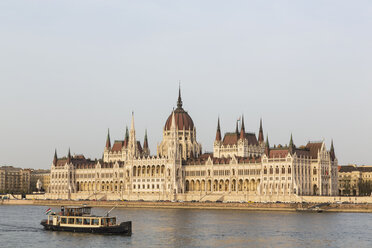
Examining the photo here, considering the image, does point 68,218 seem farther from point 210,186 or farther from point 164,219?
point 210,186

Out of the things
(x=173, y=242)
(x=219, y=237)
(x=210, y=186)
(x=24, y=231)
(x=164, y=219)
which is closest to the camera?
(x=173, y=242)

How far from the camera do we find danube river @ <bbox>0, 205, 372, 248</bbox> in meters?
86.5

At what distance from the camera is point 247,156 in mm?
197625

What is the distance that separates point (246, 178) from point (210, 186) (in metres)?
12.4

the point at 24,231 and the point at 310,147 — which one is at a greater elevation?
the point at 310,147

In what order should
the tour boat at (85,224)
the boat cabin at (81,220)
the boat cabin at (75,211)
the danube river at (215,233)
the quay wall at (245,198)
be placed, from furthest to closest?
the quay wall at (245,198) → the boat cabin at (75,211) → the boat cabin at (81,220) → the tour boat at (85,224) → the danube river at (215,233)

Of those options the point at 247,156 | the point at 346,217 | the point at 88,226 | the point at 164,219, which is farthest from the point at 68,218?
the point at 247,156

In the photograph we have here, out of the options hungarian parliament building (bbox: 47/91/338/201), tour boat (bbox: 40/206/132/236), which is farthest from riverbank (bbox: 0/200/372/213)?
tour boat (bbox: 40/206/132/236)

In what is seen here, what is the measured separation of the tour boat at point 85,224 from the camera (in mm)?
94250

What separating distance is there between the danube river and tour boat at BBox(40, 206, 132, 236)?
131cm

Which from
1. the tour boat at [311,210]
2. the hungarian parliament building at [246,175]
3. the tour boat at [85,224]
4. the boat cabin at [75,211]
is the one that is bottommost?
the tour boat at [85,224]

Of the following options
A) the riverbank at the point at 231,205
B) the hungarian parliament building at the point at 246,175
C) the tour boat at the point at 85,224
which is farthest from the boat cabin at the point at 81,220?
the hungarian parliament building at the point at 246,175

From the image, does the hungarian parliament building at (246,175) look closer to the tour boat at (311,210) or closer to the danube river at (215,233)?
the tour boat at (311,210)

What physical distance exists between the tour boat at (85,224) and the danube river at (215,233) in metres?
1.31
